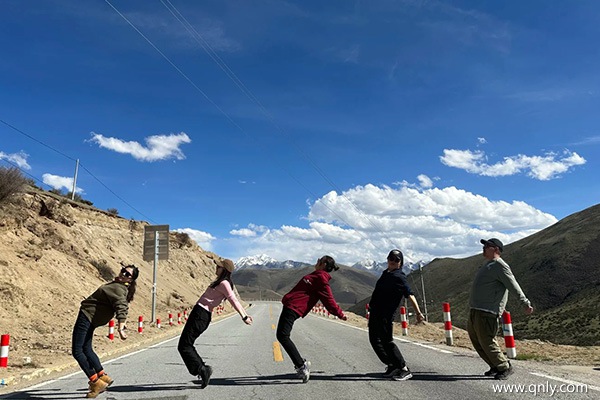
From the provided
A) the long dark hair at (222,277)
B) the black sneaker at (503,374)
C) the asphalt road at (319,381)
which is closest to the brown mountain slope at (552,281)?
the asphalt road at (319,381)

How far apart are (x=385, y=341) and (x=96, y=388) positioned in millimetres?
4136

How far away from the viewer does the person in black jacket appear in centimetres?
646

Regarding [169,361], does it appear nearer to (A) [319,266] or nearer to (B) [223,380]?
(B) [223,380]

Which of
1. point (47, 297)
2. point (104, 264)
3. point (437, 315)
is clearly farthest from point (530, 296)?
point (47, 297)

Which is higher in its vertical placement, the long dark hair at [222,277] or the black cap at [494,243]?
the black cap at [494,243]

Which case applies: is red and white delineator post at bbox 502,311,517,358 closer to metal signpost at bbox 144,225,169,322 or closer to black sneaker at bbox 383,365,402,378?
black sneaker at bbox 383,365,402,378

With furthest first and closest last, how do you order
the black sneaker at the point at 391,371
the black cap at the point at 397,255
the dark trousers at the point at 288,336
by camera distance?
the black cap at the point at 397,255 → the black sneaker at the point at 391,371 → the dark trousers at the point at 288,336

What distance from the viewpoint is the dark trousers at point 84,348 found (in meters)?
5.86

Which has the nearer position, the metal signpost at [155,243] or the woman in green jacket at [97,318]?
the woman in green jacket at [97,318]

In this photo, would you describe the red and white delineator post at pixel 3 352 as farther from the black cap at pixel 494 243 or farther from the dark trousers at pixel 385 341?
the black cap at pixel 494 243

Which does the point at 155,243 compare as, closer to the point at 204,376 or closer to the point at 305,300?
the point at 204,376

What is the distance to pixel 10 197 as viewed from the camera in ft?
78.5

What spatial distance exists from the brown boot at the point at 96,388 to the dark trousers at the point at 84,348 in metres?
0.19

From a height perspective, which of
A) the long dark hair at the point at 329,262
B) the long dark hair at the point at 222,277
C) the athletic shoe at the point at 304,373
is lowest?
the athletic shoe at the point at 304,373
